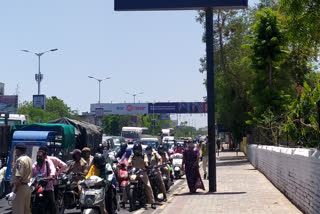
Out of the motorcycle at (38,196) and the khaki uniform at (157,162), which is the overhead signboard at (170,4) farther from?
the motorcycle at (38,196)

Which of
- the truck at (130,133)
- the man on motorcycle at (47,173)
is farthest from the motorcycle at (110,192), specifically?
the truck at (130,133)

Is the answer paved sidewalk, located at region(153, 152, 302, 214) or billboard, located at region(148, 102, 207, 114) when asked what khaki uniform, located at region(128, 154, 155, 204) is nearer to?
paved sidewalk, located at region(153, 152, 302, 214)

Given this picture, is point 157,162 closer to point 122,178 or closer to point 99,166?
point 122,178

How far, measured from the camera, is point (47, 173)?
484 inches

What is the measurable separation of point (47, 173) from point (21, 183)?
1603 mm

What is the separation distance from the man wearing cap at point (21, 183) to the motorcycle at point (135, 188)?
426cm

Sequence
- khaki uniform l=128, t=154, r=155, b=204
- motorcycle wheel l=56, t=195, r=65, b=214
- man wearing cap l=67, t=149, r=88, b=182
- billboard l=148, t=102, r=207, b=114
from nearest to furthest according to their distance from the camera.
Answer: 1. motorcycle wheel l=56, t=195, r=65, b=214
2. man wearing cap l=67, t=149, r=88, b=182
3. khaki uniform l=128, t=154, r=155, b=204
4. billboard l=148, t=102, r=207, b=114

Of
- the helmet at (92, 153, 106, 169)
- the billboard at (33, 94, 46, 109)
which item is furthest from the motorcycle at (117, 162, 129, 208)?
the billboard at (33, 94, 46, 109)

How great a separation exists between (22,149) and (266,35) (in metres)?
23.6

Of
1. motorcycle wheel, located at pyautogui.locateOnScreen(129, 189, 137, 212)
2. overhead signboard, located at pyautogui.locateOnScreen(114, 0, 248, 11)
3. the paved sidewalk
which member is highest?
overhead signboard, located at pyautogui.locateOnScreen(114, 0, 248, 11)

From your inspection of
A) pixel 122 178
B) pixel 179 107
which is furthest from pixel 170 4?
pixel 179 107

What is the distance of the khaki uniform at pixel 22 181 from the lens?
1058 cm

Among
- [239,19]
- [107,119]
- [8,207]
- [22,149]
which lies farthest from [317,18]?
[107,119]

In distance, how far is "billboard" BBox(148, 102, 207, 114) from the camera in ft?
307
